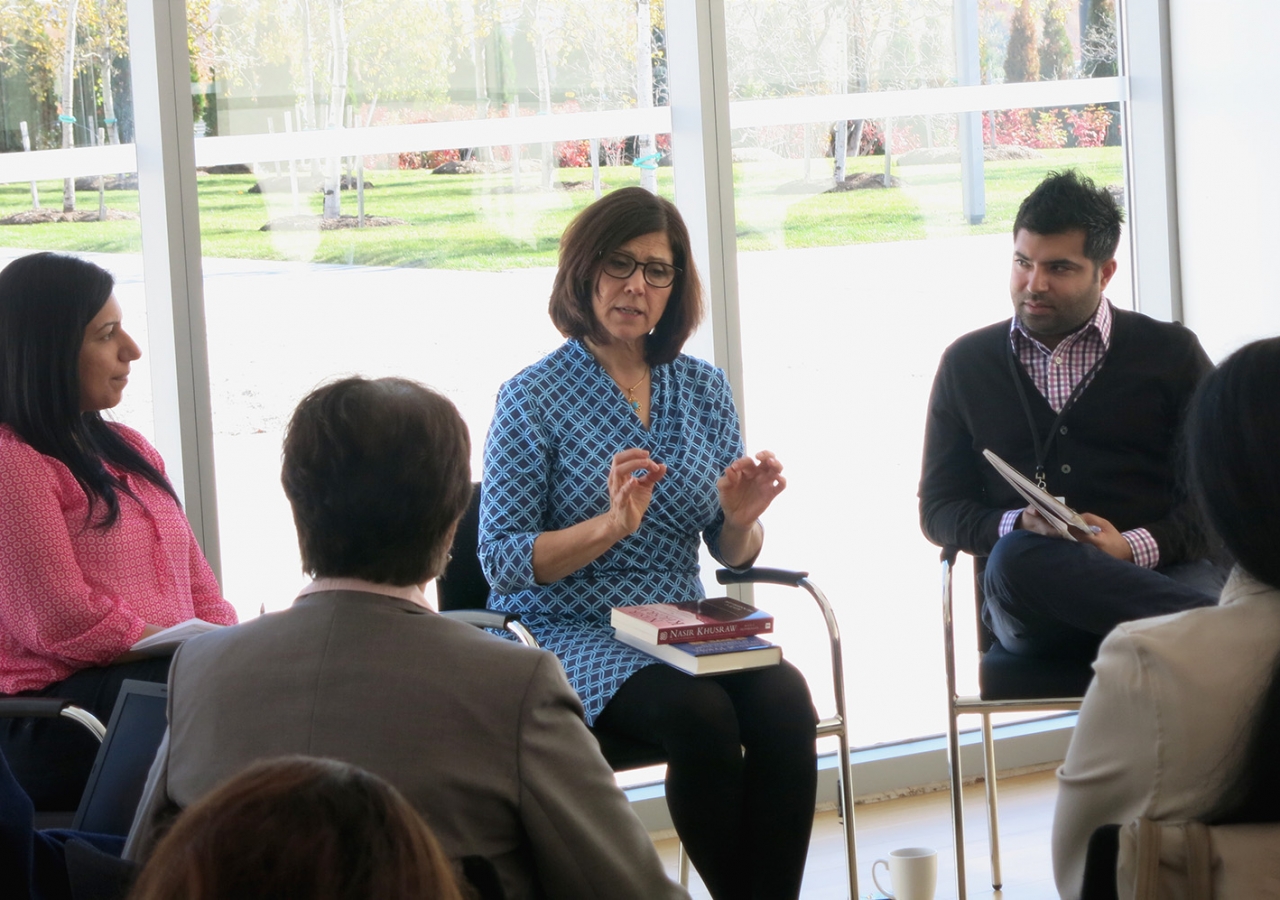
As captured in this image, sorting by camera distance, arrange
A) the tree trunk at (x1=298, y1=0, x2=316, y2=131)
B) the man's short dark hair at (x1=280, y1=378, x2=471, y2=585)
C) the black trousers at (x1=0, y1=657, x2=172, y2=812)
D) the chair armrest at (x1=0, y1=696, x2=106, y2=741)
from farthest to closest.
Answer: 1. the tree trunk at (x1=298, y1=0, x2=316, y2=131)
2. the black trousers at (x1=0, y1=657, x2=172, y2=812)
3. the chair armrest at (x1=0, y1=696, x2=106, y2=741)
4. the man's short dark hair at (x1=280, y1=378, x2=471, y2=585)

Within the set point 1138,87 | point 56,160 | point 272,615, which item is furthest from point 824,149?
point 272,615

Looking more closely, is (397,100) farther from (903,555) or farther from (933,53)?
(903,555)

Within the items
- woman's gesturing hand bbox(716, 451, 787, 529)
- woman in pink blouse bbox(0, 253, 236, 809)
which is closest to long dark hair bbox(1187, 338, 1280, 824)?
woman's gesturing hand bbox(716, 451, 787, 529)

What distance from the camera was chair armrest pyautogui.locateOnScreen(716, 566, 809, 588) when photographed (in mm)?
2547

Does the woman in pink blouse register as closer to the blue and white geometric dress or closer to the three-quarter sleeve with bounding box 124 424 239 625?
the three-quarter sleeve with bounding box 124 424 239 625

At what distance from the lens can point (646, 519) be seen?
2543mm

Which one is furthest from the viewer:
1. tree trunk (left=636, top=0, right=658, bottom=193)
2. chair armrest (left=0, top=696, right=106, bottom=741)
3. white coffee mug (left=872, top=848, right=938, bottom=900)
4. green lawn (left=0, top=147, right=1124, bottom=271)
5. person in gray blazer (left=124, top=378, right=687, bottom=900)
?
tree trunk (left=636, top=0, right=658, bottom=193)

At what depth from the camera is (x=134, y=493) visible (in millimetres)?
2484

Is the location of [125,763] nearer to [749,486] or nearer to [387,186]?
[749,486]

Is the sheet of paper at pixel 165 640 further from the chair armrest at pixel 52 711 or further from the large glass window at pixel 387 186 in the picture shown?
the large glass window at pixel 387 186

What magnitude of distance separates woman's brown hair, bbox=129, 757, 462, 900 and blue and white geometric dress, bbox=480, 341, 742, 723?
5.46 ft

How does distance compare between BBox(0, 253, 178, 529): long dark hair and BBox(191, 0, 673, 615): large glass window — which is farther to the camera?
BBox(191, 0, 673, 615): large glass window

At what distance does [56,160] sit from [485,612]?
1.44 metres

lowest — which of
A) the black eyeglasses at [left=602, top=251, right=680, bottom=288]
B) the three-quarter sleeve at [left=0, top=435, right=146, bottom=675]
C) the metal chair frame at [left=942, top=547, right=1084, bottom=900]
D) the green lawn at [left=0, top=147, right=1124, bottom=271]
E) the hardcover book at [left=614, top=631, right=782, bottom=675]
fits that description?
the metal chair frame at [left=942, top=547, right=1084, bottom=900]
